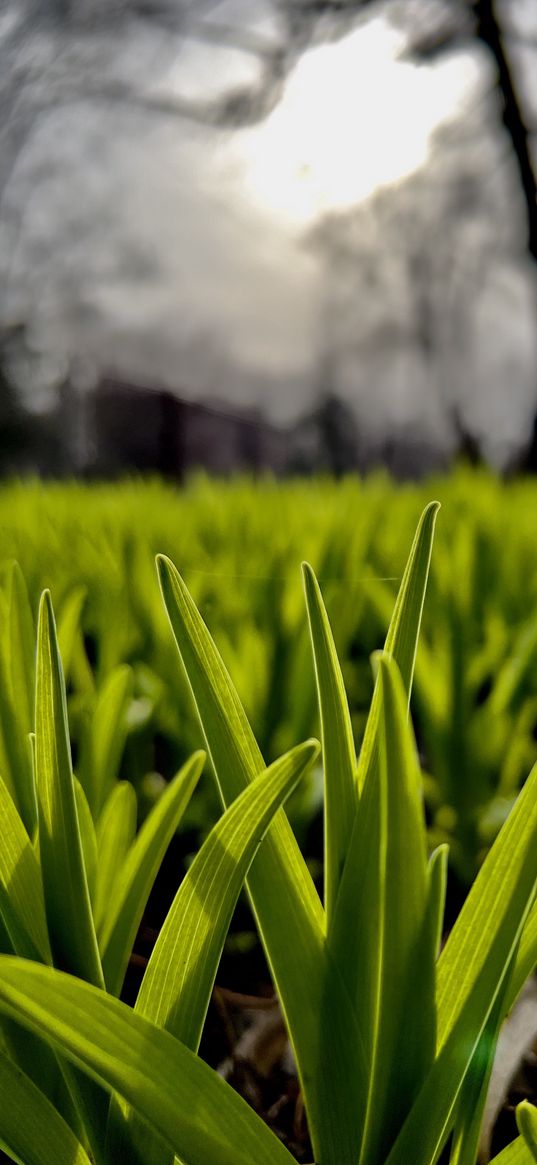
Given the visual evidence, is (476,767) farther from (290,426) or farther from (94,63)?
(94,63)

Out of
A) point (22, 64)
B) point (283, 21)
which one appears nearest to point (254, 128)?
point (283, 21)

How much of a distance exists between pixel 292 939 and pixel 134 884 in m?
0.06

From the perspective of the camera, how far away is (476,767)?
1.90 ft

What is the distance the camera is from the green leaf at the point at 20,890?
25 centimetres

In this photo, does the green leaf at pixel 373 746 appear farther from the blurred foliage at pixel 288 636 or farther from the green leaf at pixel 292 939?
the blurred foliage at pixel 288 636

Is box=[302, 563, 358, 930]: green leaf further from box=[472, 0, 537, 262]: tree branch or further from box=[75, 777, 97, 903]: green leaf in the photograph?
box=[472, 0, 537, 262]: tree branch

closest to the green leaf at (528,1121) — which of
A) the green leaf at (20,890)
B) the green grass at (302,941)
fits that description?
the green grass at (302,941)

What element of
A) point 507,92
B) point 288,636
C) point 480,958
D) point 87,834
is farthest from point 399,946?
point 507,92

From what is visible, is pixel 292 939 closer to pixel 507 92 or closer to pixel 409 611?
pixel 409 611

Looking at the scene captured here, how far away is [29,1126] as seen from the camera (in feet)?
0.78

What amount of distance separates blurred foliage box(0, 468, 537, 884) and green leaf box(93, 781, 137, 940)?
4 cm

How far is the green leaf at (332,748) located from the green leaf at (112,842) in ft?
0.32

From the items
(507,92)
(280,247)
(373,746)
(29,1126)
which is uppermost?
(507,92)

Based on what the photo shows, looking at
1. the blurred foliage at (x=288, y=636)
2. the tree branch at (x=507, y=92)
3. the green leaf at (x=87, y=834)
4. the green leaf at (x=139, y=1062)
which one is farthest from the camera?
the tree branch at (x=507, y=92)
